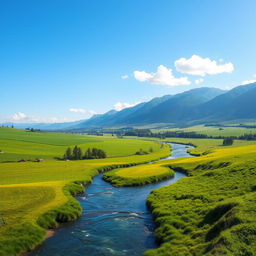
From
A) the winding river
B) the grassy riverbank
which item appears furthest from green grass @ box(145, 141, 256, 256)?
the grassy riverbank

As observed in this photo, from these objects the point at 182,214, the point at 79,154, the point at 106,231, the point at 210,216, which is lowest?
the point at 106,231

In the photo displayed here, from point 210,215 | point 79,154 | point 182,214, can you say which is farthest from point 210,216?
point 79,154

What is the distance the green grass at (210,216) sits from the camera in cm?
2236

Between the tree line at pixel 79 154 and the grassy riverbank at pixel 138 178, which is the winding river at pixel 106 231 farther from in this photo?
the tree line at pixel 79 154

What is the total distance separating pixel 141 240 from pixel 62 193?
24.2 m

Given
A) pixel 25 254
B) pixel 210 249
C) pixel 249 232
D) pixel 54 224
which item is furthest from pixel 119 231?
pixel 249 232

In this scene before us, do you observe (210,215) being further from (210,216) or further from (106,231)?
(106,231)

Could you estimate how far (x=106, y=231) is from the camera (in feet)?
111

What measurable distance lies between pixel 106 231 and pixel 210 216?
15.1 metres

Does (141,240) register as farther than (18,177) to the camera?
No

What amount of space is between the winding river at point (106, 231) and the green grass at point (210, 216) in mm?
2312

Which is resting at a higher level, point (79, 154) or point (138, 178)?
point (79, 154)

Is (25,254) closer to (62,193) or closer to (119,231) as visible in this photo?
(119,231)

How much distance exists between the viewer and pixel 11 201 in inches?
1662
